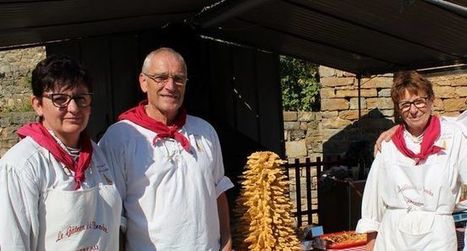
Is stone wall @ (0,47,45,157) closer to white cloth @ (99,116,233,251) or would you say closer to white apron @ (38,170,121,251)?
white cloth @ (99,116,233,251)

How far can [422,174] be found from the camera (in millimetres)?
2617

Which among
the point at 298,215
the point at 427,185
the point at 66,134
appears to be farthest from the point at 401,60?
the point at 66,134

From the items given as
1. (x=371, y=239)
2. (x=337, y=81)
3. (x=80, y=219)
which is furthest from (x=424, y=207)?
(x=337, y=81)

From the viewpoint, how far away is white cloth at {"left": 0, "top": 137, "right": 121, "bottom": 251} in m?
1.71

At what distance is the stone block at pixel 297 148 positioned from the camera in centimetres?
1002

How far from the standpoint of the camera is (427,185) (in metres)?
2.60

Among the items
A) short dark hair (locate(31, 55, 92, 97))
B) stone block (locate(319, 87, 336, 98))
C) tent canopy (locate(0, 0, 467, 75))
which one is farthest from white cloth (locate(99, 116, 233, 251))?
stone block (locate(319, 87, 336, 98))

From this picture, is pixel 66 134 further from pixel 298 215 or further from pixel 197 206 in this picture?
pixel 298 215

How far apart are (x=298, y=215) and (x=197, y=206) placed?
4508 millimetres

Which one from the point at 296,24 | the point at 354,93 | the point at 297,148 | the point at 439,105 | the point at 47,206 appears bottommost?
the point at 297,148

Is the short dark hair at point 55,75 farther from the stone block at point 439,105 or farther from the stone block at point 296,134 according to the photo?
the stone block at point 296,134

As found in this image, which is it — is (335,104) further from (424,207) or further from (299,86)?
(299,86)

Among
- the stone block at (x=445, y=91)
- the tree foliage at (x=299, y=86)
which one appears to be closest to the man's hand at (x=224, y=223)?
the stone block at (x=445, y=91)

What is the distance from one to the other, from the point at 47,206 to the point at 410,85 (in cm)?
169
